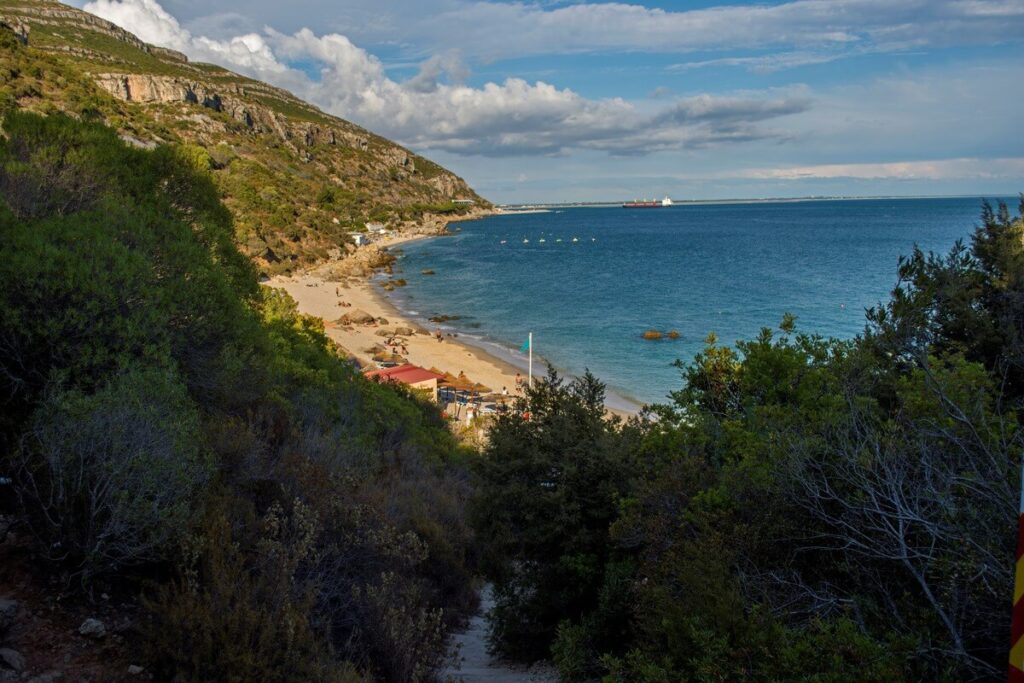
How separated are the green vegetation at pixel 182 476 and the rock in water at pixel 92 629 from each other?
0.39m

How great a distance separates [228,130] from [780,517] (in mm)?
106321

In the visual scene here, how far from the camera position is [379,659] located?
692cm

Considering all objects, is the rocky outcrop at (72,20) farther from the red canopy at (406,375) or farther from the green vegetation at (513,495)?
the green vegetation at (513,495)

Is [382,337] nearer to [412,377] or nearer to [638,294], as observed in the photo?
[412,377]

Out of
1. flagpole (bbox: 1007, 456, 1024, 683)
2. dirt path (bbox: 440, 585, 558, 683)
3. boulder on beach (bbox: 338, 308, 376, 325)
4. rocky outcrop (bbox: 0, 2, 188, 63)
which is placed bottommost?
dirt path (bbox: 440, 585, 558, 683)

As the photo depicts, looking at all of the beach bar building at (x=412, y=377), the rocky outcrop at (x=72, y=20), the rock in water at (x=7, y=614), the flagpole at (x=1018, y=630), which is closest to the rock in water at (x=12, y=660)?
the rock in water at (x=7, y=614)

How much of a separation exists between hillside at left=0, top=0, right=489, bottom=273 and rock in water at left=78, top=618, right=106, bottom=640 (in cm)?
1539

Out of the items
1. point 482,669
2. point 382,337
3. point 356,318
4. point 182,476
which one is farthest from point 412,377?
point 182,476

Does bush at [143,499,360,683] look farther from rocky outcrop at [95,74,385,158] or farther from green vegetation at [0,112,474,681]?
rocky outcrop at [95,74,385,158]

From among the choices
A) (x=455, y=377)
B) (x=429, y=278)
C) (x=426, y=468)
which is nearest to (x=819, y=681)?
(x=426, y=468)

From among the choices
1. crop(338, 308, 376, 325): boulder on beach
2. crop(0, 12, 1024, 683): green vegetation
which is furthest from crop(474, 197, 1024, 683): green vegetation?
crop(338, 308, 376, 325): boulder on beach

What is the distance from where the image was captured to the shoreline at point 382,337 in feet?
111

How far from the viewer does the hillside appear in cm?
3391

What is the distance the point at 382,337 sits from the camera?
41.4 meters
